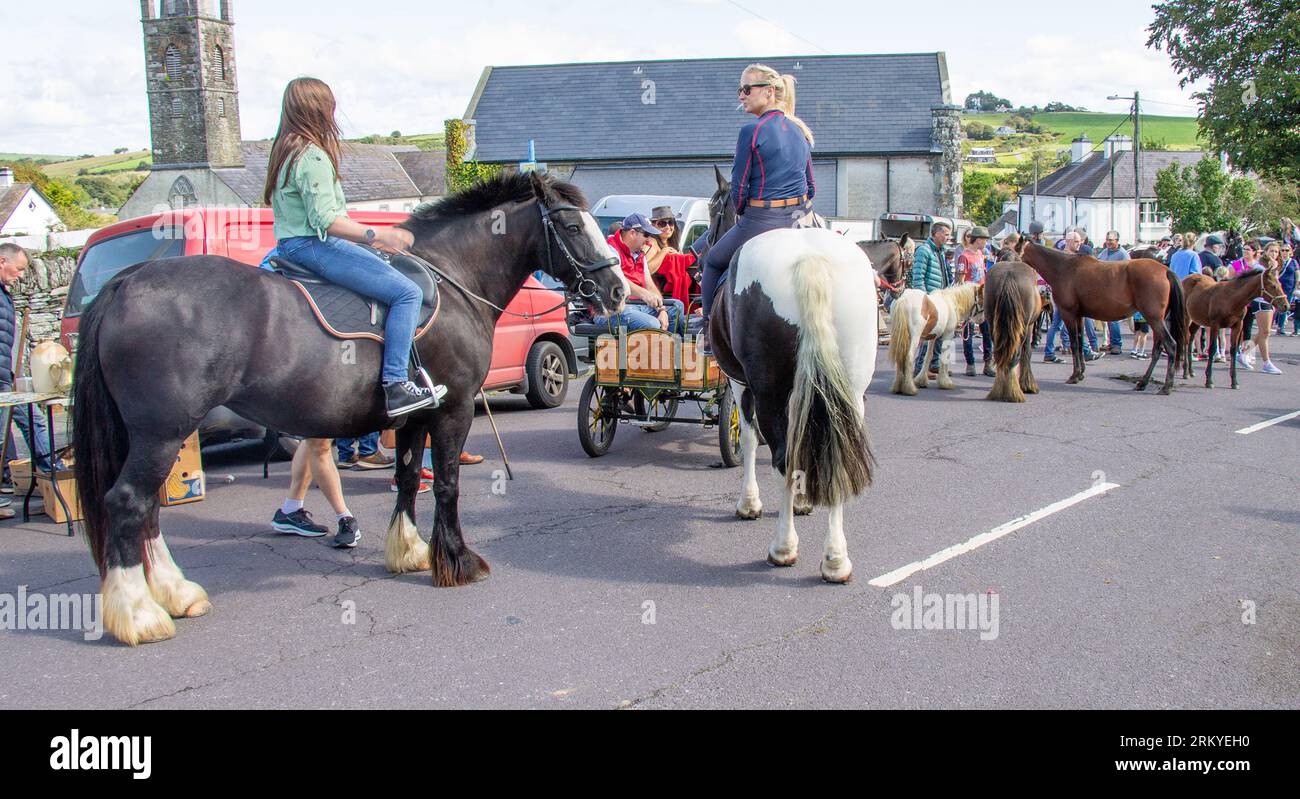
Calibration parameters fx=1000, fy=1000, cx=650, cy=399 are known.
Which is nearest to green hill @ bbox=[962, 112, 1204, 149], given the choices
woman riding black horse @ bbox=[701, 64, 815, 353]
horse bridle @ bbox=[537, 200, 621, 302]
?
woman riding black horse @ bbox=[701, 64, 815, 353]

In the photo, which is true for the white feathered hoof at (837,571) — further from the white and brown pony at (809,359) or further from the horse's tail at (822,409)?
the horse's tail at (822,409)

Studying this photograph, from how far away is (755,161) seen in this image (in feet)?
20.6

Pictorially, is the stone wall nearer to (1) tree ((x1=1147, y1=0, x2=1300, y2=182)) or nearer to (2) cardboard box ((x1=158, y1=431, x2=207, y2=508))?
(2) cardboard box ((x1=158, y1=431, x2=207, y2=508))

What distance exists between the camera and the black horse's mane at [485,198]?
5828 millimetres

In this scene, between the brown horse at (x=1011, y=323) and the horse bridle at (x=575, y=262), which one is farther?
the brown horse at (x=1011, y=323)

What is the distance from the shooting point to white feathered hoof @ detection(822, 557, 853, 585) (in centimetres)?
551

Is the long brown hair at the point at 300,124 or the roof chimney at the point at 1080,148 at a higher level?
the roof chimney at the point at 1080,148

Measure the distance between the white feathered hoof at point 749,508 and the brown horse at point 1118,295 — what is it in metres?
8.22

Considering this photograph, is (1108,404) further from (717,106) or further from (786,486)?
(717,106)

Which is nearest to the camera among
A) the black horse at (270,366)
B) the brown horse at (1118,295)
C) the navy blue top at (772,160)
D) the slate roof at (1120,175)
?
the black horse at (270,366)

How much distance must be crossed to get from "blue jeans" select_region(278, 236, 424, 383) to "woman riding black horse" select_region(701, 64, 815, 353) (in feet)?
7.37

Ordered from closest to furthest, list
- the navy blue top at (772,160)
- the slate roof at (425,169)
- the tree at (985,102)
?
1. the navy blue top at (772,160)
2. the slate roof at (425,169)
3. the tree at (985,102)

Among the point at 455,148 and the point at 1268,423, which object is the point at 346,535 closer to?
the point at 1268,423

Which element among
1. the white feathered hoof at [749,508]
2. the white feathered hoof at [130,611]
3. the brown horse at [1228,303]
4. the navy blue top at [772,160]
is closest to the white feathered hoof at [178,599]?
the white feathered hoof at [130,611]
